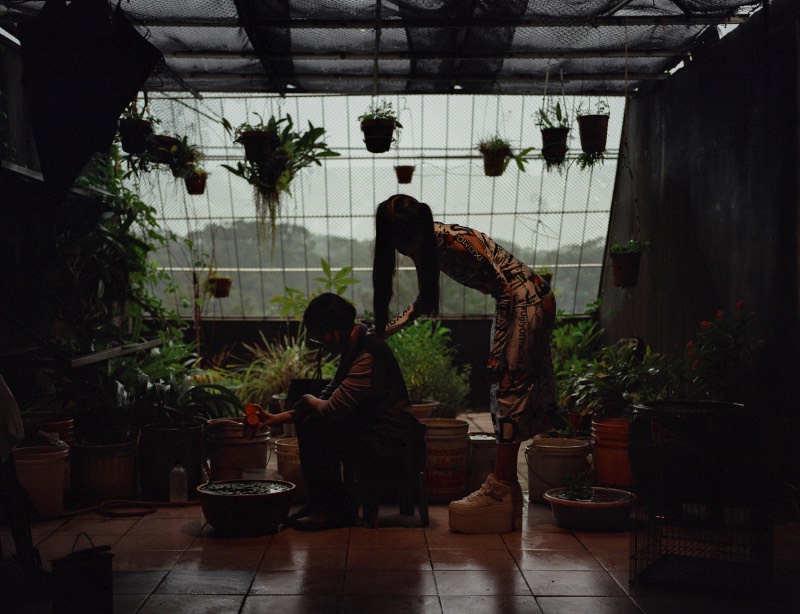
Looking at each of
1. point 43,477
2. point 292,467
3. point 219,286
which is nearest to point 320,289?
point 219,286

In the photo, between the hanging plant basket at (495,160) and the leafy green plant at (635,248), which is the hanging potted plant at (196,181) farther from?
the leafy green plant at (635,248)

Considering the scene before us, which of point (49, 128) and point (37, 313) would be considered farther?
point (37, 313)

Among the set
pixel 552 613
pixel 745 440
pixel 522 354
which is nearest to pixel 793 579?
pixel 745 440

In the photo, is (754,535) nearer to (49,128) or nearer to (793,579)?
(793,579)

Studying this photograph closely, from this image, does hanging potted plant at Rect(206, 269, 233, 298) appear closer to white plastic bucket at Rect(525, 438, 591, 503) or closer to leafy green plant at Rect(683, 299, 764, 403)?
white plastic bucket at Rect(525, 438, 591, 503)

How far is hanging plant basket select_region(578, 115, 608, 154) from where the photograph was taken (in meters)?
6.88

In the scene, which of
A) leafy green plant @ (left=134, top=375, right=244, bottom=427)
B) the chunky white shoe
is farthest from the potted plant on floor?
leafy green plant @ (left=134, top=375, right=244, bottom=427)

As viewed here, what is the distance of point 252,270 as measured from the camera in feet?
32.1

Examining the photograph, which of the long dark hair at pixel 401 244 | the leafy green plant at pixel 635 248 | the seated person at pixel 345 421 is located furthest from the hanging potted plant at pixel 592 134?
the seated person at pixel 345 421

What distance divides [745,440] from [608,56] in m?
4.22

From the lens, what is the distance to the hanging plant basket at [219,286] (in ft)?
29.3

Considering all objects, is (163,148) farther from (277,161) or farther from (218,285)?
(218,285)

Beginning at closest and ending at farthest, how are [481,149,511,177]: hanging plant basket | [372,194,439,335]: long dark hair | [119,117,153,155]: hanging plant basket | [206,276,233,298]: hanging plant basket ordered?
1. [372,194,439,335]: long dark hair
2. [119,117,153,155]: hanging plant basket
3. [481,149,511,177]: hanging plant basket
4. [206,276,233,298]: hanging plant basket

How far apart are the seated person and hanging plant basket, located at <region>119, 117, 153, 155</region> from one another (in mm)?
2549
